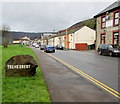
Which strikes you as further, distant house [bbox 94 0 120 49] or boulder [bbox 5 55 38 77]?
distant house [bbox 94 0 120 49]

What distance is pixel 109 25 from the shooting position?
24.8 meters

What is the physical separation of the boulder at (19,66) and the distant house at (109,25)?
1930 centimetres

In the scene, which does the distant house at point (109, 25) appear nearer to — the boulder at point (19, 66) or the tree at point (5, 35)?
the boulder at point (19, 66)

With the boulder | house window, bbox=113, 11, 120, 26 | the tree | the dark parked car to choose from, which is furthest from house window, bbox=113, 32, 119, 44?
the tree

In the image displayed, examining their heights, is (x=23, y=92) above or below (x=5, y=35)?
below

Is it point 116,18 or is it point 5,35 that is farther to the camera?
point 5,35

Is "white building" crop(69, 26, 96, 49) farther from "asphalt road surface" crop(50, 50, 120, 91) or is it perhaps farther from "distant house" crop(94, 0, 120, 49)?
"asphalt road surface" crop(50, 50, 120, 91)

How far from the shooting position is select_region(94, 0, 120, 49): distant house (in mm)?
23016

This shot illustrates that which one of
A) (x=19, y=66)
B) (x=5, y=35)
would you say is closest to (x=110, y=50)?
(x=19, y=66)

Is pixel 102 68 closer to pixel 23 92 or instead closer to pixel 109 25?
pixel 23 92

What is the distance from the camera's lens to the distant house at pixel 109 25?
906 inches

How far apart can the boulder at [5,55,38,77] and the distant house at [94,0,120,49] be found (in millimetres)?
19300

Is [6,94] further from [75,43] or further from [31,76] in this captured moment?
[75,43]

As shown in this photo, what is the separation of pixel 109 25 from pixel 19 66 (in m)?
22.0
